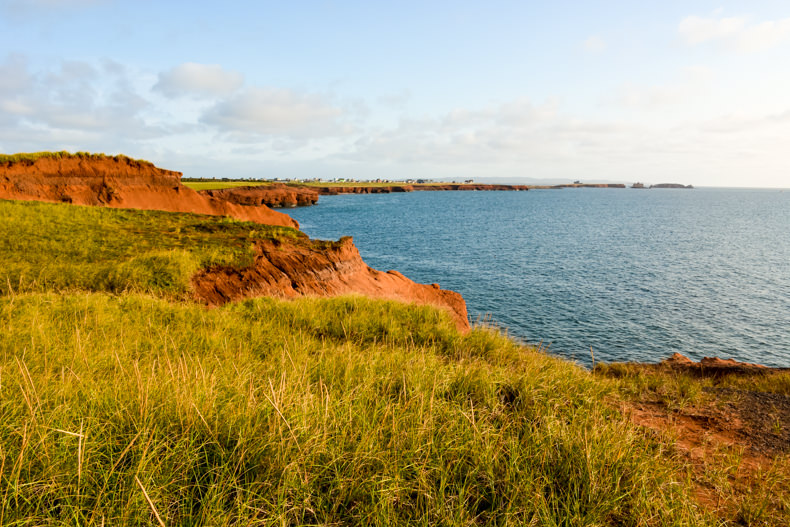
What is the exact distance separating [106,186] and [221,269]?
3384cm

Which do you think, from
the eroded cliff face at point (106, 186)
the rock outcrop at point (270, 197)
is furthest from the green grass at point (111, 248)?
the rock outcrop at point (270, 197)

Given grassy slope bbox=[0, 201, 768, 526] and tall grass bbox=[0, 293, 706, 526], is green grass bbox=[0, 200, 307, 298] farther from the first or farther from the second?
tall grass bbox=[0, 293, 706, 526]

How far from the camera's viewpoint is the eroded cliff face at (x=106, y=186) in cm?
3569

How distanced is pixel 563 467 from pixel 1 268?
17.2m

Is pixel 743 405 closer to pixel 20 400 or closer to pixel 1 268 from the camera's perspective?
pixel 20 400

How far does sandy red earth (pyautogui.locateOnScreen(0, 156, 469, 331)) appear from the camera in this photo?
1630 centimetres

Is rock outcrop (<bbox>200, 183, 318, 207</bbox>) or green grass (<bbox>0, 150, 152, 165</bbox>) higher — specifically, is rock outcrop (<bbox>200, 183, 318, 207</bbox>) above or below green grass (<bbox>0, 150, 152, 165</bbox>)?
below

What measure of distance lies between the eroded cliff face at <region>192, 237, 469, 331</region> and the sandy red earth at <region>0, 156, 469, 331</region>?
4 cm

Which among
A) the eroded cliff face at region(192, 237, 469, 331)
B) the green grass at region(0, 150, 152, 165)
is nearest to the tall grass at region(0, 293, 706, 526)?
the eroded cliff face at region(192, 237, 469, 331)

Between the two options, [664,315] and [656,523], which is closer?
[656,523]

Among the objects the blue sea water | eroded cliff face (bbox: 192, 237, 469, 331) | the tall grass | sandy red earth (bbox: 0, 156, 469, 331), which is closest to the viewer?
the tall grass

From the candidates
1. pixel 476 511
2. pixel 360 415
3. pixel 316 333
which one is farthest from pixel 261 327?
pixel 476 511

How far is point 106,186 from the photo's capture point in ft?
131

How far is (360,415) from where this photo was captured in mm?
3916
